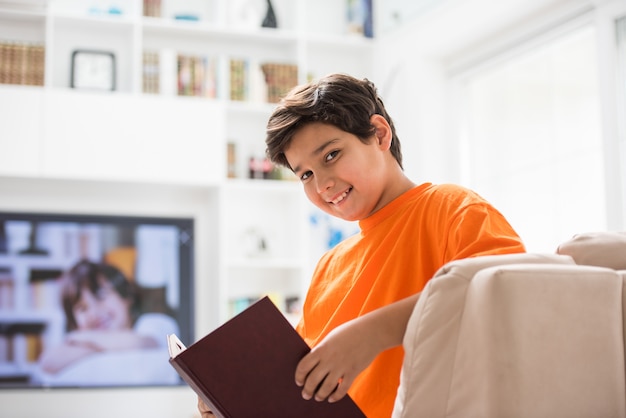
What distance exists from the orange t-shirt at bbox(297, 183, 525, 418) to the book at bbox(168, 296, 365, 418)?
20 centimetres

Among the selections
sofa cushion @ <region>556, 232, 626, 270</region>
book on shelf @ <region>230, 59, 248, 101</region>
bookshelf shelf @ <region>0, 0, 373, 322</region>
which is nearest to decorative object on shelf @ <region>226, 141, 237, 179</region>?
bookshelf shelf @ <region>0, 0, 373, 322</region>

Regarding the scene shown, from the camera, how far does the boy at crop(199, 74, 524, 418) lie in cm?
126

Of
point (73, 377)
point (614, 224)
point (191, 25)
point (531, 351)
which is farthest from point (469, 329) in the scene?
point (191, 25)

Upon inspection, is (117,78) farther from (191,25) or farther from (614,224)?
(614,224)

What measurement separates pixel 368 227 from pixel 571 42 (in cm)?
220

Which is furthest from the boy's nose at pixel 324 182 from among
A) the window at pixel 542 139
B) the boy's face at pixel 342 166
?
the window at pixel 542 139

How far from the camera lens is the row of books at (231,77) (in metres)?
4.08

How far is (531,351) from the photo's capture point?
0.99 metres

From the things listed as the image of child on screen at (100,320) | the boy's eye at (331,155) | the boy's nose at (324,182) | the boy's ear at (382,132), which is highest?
the boy's ear at (382,132)

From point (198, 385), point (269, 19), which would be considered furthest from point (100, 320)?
point (198, 385)

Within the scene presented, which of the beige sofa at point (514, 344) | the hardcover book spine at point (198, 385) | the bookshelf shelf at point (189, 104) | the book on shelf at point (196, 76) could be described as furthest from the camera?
the book on shelf at point (196, 76)

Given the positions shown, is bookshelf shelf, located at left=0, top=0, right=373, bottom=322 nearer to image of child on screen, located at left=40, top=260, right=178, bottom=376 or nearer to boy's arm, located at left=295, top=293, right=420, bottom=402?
image of child on screen, located at left=40, top=260, right=178, bottom=376

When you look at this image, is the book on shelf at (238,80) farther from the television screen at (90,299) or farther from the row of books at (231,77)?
the television screen at (90,299)

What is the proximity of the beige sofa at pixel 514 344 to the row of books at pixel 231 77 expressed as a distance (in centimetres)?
326
